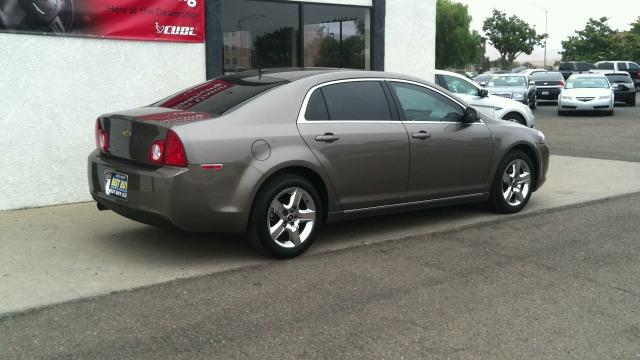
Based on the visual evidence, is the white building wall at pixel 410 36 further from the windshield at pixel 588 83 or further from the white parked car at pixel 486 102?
the windshield at pixel 588 83

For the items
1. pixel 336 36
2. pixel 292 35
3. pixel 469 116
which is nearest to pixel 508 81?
pixel 336 36

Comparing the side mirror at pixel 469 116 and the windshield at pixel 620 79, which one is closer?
the side mirror at pixel 469 116

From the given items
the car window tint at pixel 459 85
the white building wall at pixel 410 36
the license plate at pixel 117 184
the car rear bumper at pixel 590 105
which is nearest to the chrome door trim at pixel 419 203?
the license plate at pixel 117 184

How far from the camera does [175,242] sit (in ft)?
19.5

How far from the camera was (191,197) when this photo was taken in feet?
16.1

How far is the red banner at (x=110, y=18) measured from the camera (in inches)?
281

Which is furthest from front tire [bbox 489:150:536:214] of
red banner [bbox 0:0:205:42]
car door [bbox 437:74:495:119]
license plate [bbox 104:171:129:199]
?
car door [bbox 437:74:495:119]

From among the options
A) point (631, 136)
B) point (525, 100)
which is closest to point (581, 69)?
point (525, 100)

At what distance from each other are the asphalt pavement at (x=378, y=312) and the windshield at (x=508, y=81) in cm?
1683

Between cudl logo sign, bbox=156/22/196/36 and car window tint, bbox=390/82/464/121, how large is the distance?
3.27 meters

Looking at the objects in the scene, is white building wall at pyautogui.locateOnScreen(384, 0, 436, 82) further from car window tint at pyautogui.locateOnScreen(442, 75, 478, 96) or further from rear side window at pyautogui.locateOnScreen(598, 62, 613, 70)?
rear side window at pyautogui.locateOnScreen(598, 62, 613, 70)

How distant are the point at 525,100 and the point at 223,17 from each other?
14.0m

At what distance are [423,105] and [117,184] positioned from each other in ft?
10.0

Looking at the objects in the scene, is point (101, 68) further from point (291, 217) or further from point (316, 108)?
point (291, 217)
